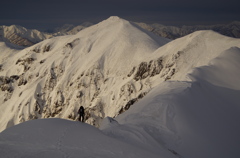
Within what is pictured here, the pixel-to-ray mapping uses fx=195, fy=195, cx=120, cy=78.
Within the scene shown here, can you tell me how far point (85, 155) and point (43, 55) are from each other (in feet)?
341

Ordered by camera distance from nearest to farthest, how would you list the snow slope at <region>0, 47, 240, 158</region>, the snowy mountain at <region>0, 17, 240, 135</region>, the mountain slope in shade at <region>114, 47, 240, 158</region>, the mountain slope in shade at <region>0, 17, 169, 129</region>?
the snow slope at <region>0, 47, 240, 158</region> → the mountain slope in shade at <region>114, 47, 240, 158</region> → the snowy mountain at <region>0, 17, 240, 135</region> → the mountain slope in shade at <region>0, 17, 169, 129</region>

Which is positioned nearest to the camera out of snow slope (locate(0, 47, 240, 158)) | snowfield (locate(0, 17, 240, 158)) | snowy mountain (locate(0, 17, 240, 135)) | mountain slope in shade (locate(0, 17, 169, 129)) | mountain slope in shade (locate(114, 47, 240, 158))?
snow slope (locate(0, 47, 240, 158))

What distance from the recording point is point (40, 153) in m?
8.05

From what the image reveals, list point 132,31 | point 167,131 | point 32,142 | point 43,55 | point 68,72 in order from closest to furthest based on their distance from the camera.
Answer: point 32,142
point 167,131
point 68,72
point 132,31
point 43,55

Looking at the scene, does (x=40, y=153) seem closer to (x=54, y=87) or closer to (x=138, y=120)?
(x=138, y=120)

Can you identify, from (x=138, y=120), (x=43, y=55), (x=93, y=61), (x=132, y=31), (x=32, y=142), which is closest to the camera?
(x=32, y=142)

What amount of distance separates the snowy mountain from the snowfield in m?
0.36

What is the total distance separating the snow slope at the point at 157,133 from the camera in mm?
8992

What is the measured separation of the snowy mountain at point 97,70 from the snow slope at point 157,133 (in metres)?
30.3

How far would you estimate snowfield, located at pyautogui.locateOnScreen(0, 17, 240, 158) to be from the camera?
10.6 m

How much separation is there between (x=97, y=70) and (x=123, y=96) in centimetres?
1985

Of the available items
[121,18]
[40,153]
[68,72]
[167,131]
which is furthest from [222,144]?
[121,18]

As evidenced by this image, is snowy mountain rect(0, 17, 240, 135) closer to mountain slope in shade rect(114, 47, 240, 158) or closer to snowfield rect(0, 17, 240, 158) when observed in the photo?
snowfield rect(0, 17, 240, 158)

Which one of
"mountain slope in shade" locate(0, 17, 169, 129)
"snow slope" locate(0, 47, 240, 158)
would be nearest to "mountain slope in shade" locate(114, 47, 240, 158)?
"snow slope" locate(0, 47, 240, 158)
